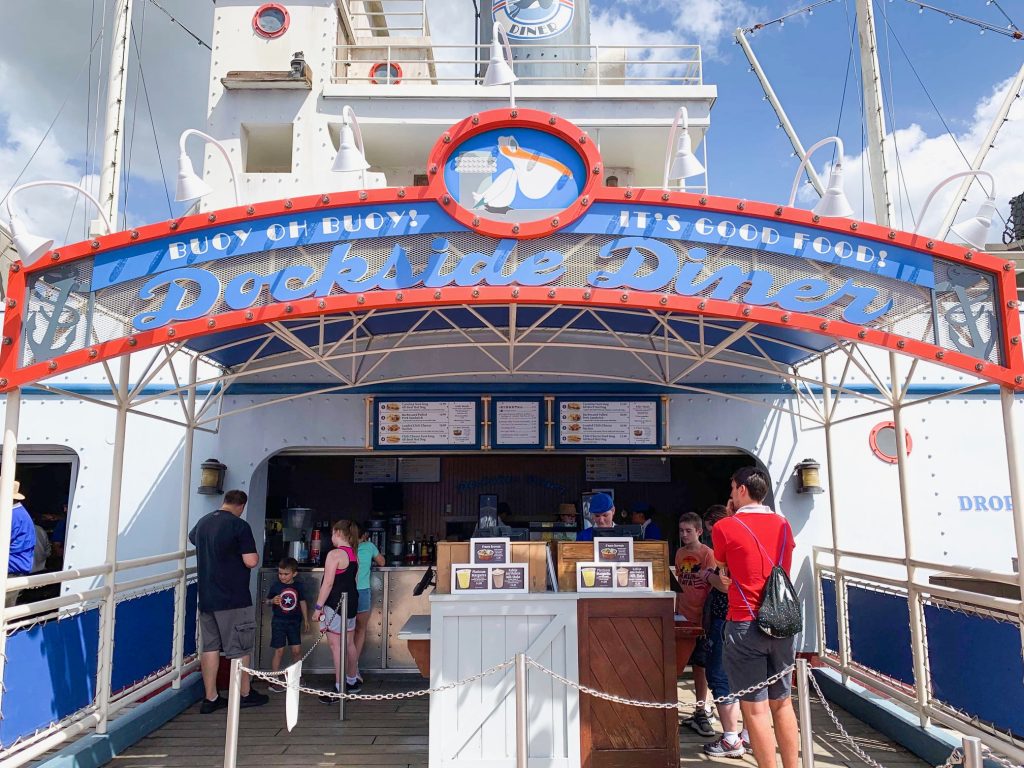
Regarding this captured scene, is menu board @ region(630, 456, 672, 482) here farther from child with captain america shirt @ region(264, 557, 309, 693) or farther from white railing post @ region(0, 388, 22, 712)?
white railing post @ region(0, 388, 22, 712)

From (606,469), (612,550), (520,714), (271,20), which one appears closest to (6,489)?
(520,714)

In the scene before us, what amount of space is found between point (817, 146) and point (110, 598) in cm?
643

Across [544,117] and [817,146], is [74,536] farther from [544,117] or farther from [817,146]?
[817,146]

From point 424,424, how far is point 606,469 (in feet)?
14.4

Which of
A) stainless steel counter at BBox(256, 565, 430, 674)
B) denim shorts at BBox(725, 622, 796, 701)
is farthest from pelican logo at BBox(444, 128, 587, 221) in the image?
stainless steel counter at BBox(256, 565, 430, 674)

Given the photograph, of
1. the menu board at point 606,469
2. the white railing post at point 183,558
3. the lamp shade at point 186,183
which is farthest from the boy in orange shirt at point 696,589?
the menu board at point 606,469

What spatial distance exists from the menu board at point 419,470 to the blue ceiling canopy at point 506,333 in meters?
4.16

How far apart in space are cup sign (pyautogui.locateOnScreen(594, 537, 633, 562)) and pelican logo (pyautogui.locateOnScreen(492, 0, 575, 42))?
383 inches

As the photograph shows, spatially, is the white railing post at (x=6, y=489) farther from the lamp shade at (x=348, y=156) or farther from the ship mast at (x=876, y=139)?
the ship mast at (x=876, y=139)

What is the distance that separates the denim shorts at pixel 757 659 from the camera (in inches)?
186

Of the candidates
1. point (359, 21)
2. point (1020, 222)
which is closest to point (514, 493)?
point (359, 21)

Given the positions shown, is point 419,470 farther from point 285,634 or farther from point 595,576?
point 595,576

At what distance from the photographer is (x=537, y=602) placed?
552cm

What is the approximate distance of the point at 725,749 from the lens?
578 centimetres
